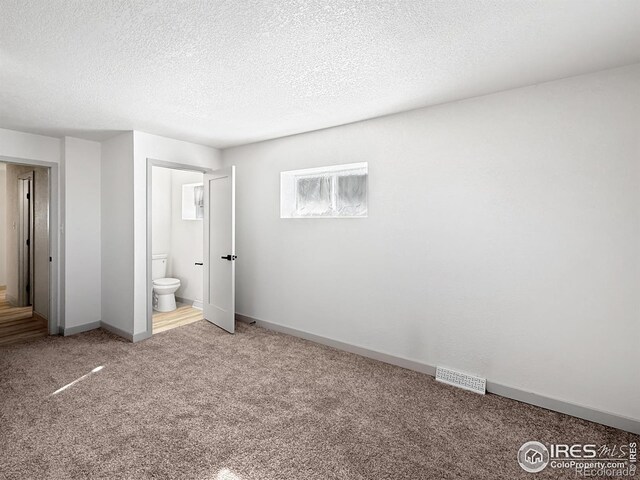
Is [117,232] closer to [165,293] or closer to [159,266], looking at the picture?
[165,293]

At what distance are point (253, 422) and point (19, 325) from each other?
4255 mm

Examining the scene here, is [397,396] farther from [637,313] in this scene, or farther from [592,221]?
[592,221]

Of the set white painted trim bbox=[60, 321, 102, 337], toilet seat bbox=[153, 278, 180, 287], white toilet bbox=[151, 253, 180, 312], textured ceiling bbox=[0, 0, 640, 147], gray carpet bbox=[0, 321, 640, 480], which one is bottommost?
gray carpet bbox=[0, 321, 640, 480]

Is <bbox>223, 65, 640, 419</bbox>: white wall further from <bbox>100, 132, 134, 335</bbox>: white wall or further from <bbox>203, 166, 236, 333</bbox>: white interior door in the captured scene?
<bbox>100, 132, 134, 335</bbox>: white wall

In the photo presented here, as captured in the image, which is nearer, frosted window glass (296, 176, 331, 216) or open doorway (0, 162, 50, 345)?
frosted window glass (296, 176, 331, 216)

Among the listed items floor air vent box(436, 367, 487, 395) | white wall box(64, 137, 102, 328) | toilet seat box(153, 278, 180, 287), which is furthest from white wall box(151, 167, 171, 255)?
floor air vent box(436, 367, 487, 395)

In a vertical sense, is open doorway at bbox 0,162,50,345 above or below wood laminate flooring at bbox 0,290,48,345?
above

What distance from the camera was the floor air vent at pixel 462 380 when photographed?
9.16 feet

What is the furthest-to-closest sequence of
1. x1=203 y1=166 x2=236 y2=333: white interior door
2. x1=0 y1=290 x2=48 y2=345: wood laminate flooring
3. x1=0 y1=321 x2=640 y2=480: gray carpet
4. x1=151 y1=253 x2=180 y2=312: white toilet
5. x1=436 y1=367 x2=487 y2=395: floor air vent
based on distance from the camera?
x1=151 y1=253 x2=180 y2=312: white toilet → x1=203 y1=166 x2=236 y2=333: white interior door → x1=0 y1=290 x2=48 y2=345: wood laminate flooring → x1=436 y1=367 x2=487 y2=395: floor air vent → x1=0 y1=321 x2=640 y2=480: gray carpet

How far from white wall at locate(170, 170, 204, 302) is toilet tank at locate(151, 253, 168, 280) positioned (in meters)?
0.18

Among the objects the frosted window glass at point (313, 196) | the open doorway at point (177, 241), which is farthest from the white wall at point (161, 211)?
the frosted window glass at point (313, 196)

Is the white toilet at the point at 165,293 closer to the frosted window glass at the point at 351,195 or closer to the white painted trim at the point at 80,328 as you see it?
the white painted trim at the point at 80,328

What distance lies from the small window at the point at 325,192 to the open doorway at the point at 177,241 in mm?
1849

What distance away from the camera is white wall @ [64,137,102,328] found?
4.16m
